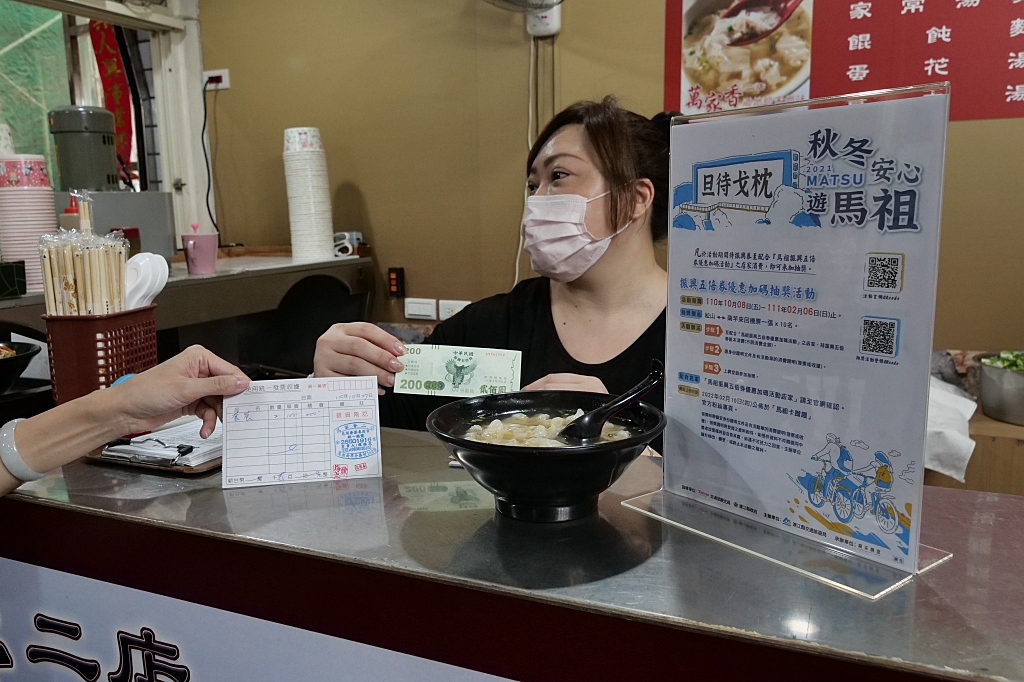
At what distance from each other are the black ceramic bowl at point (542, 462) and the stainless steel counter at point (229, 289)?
60.7 inches

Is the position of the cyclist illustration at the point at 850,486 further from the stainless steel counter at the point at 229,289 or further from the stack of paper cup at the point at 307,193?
the stack of paper cup at the point at 307,193

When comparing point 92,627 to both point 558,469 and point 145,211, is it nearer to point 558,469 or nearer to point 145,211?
point 558,469

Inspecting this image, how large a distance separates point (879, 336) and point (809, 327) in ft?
0.25

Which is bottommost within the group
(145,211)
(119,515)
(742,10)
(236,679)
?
(236,679)

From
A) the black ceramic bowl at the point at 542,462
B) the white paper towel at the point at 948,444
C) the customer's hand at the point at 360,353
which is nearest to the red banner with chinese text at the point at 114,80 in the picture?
the customer's hand at the point at 360,353

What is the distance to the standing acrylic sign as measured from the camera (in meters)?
0.75

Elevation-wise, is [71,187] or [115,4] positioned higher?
[115,4]

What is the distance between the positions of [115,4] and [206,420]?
2841 millimetres

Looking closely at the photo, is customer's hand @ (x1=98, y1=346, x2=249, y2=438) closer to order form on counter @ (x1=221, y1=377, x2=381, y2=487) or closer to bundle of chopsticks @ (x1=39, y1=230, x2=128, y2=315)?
order form on counter @ (x1=221, y1=377, x2=381, y2=487)

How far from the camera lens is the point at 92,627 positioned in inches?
43.9

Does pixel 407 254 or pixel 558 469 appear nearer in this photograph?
pixel 558 469

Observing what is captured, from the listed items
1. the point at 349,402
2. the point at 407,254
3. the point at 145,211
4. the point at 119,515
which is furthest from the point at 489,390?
the point at 407,254

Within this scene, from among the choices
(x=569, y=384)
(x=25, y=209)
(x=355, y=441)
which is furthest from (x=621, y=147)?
(x=25, y=209)

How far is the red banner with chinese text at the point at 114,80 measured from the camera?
3809mm
